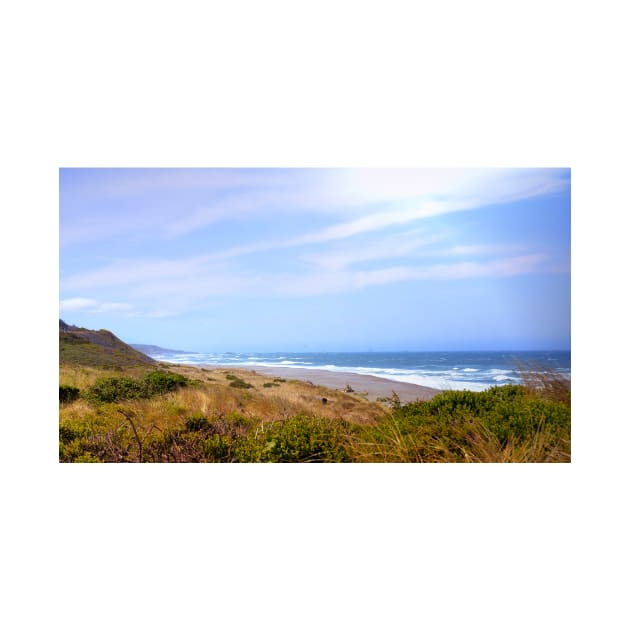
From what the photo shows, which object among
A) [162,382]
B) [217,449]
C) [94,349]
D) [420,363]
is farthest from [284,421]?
[94,349]

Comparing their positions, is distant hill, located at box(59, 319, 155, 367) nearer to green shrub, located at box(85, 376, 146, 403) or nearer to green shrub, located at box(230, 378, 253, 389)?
green shrub, located at box(85, 376, 146, 403)

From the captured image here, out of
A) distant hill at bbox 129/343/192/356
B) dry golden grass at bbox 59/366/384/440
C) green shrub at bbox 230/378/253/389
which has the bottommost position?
dry golden grass at bbox 59/366/384/440

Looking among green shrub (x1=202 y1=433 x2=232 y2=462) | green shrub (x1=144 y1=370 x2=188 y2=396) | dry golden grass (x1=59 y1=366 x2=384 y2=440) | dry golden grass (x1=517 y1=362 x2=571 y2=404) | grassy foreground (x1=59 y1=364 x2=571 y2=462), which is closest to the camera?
grassy foreground (x1=59 y1=364 x2=571 y2=462)

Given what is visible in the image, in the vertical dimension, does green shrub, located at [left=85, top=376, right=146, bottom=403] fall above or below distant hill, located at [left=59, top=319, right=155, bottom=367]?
below

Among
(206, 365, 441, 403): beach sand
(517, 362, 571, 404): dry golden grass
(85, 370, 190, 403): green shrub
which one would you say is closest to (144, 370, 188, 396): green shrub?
(85, 370, 190, 403): green shrub

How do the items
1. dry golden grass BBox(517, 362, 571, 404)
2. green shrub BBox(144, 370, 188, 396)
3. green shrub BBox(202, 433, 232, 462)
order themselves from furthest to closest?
green shrub BBox(144, 370, 188, 396) < dry golden grass BBox(517, 362, 571, 404) < green shrub BBox(202, 433, 232, 462)
